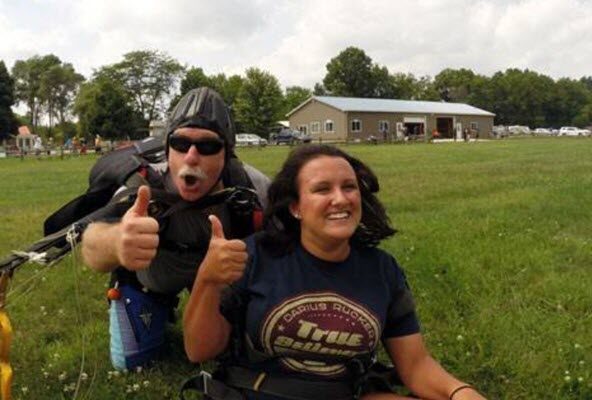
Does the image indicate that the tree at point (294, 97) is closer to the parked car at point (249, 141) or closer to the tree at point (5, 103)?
the parked car at point (249, 141)

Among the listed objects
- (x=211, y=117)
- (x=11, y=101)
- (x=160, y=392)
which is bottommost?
(x=160, y=392)

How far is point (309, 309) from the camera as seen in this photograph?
279 centimetres

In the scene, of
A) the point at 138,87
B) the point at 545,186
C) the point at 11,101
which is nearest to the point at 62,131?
the point at 138,87

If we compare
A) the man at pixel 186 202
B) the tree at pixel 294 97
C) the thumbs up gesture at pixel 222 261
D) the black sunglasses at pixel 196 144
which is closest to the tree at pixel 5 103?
the tree at pixel 294 97

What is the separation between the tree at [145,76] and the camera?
95125 mm

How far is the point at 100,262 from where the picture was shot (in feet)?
9.35

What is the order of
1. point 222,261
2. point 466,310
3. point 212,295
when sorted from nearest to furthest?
point 222,261 < point 212,295 < point 466,310

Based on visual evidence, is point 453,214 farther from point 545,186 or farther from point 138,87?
point 138,87

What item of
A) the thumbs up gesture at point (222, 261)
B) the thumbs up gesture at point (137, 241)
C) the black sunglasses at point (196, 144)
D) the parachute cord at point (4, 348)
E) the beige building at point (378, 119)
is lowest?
the parachute cord at point (4, 348)

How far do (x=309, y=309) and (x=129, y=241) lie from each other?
34.0 inches

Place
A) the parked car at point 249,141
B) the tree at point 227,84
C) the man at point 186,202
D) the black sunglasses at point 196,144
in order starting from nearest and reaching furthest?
the man at point 186,202, the black sunglasses at point 196,144, the parked car at point 249,141, the tree at point 227,84

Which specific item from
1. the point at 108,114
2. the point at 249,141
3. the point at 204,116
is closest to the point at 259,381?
the point at 204,116

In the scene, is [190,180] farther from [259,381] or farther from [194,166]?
[259,381]

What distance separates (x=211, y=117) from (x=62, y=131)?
106 metres
